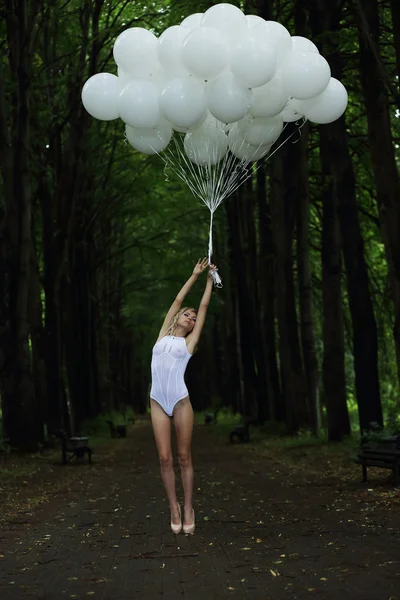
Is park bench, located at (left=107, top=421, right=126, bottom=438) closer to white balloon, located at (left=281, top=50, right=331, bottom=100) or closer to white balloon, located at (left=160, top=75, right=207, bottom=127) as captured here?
white balloon, located at (left=160, top=75, right=207, bottom=127)

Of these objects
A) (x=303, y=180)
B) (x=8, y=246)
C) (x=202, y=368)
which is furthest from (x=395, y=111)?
(x=202, y=368)

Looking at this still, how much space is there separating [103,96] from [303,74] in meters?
2.17

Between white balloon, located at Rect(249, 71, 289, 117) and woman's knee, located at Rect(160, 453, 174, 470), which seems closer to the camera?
woman's knee, located at Rect(160, 453, 174, 470)

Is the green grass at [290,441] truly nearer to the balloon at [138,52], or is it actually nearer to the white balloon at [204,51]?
the balloon at [138,52]

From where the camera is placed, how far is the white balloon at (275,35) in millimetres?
10180

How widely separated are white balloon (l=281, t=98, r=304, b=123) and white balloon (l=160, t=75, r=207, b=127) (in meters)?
1.33

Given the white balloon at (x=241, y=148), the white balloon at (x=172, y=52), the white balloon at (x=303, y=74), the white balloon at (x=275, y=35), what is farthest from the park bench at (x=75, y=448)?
the white balloon at (x=275, y=35)

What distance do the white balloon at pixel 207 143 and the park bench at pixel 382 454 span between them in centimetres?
481

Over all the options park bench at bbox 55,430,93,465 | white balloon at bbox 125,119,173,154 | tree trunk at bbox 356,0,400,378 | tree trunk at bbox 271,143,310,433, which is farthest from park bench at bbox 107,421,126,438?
white balloon at bbox 125,119,173,154

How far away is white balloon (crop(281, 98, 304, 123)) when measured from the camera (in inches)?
448

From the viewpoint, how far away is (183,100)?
10.3 metres

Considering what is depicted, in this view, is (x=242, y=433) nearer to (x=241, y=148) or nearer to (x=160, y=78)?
(x=241, y=148)

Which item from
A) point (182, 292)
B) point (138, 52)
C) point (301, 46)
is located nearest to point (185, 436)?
point (182, 292)

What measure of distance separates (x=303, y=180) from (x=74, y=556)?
1718 cm
